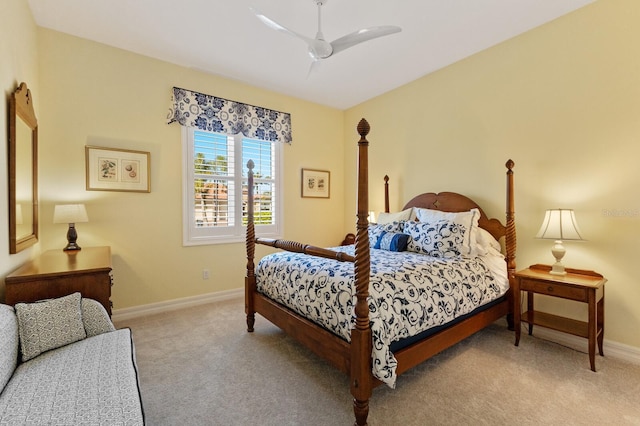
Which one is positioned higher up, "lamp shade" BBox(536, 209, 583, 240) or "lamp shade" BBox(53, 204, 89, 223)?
"lamp shade" BBox(53, 204, 89, 223)

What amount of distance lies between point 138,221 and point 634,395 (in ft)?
14.5

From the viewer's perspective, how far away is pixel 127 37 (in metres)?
2.84

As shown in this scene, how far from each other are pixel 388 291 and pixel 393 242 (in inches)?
48.3

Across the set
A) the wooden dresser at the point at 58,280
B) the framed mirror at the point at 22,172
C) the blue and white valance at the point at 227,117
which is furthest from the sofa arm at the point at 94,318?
the blue and white valance at the point at 227,117

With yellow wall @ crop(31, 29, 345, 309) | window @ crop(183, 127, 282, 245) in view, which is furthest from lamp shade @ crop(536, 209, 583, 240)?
yellow wall @ crop(31, 29, 345, 309)

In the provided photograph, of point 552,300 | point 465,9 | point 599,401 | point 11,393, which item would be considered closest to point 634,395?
point 599,401

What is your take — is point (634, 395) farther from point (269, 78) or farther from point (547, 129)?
point (269, 78)

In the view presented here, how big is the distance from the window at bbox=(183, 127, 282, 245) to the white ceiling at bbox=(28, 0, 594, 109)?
892mm

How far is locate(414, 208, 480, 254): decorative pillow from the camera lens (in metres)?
2.63

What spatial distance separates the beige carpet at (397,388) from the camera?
165 cm

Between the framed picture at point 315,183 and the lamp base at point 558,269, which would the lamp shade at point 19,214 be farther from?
the lamp base at point 558,269

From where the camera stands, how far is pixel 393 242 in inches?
116

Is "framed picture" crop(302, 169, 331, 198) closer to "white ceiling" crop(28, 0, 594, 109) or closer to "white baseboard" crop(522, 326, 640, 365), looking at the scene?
"white ceiling" crop(28, 0, 594, 109)

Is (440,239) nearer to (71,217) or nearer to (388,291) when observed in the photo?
(388,291)
